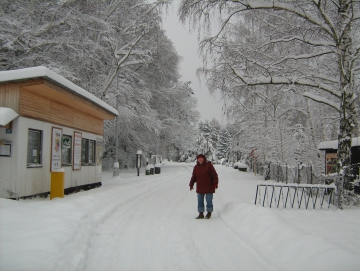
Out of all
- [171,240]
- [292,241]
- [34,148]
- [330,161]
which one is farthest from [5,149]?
[330,161]

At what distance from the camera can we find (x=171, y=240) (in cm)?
602

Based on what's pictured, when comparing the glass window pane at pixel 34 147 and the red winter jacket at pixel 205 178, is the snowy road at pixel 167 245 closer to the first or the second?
the red winter jacket at pixel 205 178

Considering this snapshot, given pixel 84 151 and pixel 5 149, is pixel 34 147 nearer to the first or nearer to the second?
pixel 5 149

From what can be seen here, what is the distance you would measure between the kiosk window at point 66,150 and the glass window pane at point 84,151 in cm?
169

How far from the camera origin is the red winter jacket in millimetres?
8449

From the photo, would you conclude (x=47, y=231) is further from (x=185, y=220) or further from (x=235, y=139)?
(x=235, y=139)

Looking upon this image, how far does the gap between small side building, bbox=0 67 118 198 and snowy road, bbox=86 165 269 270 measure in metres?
3.41

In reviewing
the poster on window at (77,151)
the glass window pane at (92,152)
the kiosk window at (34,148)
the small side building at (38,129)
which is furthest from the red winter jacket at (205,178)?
the glass window pane at (92,152)

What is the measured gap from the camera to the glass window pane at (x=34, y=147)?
33.9 feet

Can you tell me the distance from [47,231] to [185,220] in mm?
3602

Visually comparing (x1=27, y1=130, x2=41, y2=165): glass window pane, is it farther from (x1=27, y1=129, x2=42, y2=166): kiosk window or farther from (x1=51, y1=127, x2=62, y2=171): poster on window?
(x1=51, y1=127, x2=62, y2=171): poster on window

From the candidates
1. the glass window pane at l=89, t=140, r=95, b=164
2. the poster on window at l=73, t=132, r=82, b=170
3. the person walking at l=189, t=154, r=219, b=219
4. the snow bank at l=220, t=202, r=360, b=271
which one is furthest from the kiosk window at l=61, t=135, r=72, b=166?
the snow bank at l=220, t=202, r=360, b=271

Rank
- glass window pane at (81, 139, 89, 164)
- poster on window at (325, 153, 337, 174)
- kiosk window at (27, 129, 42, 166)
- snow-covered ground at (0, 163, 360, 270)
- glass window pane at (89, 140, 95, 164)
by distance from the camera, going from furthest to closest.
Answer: glass window pane at (89, 140, 95, 164) → glass window pane at (81, 139, 89, 164) → poster on window at (325, 153, 337, 174) → kiosk window at (27, 129, 42, 166) → snow-covered ground at (0, 163, 360, 270)

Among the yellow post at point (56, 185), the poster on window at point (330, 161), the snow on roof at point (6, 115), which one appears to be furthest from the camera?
the poster on window at point (330, 161)
